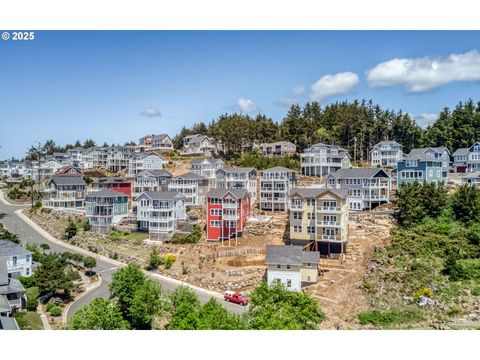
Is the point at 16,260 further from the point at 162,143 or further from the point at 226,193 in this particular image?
the point at 162,143

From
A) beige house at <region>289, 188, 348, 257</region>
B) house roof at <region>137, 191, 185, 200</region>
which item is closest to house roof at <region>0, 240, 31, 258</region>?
house roof at <region>137, 191, 185, 200</region>

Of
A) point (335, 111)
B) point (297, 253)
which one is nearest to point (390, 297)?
point (297, 253)

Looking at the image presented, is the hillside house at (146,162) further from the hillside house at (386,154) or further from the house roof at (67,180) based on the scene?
the hillside house at (386,154)

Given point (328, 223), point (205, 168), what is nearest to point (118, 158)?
point (205, 168)

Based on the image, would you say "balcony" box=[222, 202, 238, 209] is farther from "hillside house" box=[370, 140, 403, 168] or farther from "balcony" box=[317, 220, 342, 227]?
"hillside house" box=[370, 140, 403, 168]

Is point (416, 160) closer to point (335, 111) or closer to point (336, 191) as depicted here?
point (336, 191)

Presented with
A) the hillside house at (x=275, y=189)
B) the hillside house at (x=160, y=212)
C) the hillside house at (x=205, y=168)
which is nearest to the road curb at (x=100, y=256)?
the hillside house at (x=160, y=212)
